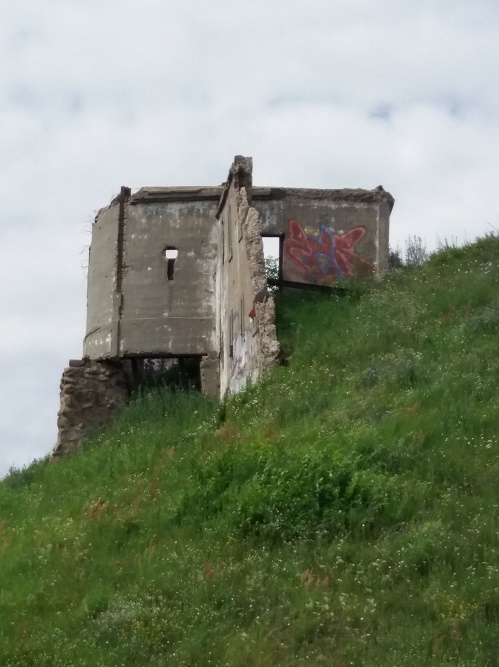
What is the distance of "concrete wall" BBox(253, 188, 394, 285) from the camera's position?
2273 cm

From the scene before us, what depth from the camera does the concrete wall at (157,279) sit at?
22062 mm

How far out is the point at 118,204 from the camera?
22.9 meters

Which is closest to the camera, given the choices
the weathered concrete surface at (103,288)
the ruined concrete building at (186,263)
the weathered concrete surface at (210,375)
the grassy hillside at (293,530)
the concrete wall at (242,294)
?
the grassy hillside at (293,530)

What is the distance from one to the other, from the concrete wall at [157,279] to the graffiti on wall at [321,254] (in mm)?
1685

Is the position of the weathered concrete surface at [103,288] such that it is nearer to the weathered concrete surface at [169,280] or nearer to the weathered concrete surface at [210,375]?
the weathered concrete surface at [169,280]

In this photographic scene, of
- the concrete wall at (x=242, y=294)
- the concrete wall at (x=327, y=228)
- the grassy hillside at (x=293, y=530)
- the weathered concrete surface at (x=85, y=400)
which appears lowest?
the grassy hillside at (x=293, y=530)

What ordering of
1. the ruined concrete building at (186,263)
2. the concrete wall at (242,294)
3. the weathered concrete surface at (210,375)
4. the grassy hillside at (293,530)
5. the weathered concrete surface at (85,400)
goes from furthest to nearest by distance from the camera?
the ruined concrete building at (186,263), the weathered concrete surface at (210,375), the weathered concrete surface at (85,400), the concrete wall at (242,294), the grassy hillside at (293,530)

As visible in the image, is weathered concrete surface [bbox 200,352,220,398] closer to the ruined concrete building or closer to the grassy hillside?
the ruined concrete building

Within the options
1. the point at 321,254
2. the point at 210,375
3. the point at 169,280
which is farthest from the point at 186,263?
the point at 321,254

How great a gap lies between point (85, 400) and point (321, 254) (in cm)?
601

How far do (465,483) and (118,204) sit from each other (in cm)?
1357

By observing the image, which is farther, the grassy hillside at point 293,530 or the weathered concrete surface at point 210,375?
the weathered concrete surface at point 210,375

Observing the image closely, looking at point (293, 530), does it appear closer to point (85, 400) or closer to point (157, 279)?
point (85, 400)

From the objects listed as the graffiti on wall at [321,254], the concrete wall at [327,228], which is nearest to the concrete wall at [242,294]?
the concrete wall at [327,228]
